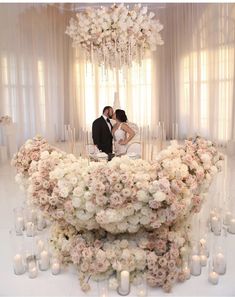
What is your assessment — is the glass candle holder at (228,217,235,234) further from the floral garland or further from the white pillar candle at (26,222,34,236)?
the white pillar candle at (26,222,34,236)

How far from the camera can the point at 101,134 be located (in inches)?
234

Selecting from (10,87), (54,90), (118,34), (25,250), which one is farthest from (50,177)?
(54,90)

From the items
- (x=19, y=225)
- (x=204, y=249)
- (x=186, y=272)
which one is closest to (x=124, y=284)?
(x=186, y=272)

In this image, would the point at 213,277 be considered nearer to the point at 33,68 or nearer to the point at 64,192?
the point at 64,192

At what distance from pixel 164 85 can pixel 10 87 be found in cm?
456

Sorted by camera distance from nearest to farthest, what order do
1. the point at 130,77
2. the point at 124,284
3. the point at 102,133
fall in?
→ 1. the point at 124,284
2. the point at 102,133
3. the point at 130,77

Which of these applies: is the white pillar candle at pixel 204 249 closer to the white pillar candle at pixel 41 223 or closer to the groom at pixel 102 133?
the white pillar candle at pixel 41 223

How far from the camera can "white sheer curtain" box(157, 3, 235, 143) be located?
348 inches

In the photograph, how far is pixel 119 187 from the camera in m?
2.67

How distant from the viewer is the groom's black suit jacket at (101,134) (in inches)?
233

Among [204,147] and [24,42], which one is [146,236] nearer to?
[204,147]

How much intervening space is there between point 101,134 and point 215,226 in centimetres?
273

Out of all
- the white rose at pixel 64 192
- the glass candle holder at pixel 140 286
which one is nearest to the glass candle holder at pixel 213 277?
the glass candle holder at pixel 140 286

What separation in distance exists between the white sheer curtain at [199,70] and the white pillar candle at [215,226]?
17.7 feet
